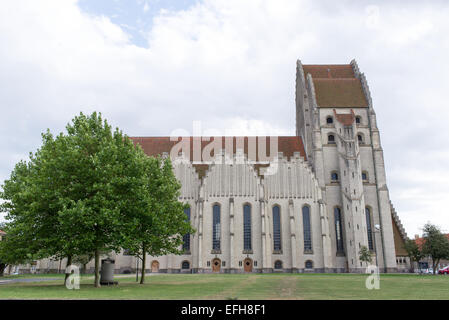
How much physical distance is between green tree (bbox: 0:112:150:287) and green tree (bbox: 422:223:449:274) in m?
49.0

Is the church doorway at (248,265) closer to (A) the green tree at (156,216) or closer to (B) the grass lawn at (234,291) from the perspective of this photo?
(A) the green tree at (156,216)

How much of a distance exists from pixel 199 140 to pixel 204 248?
902 inches

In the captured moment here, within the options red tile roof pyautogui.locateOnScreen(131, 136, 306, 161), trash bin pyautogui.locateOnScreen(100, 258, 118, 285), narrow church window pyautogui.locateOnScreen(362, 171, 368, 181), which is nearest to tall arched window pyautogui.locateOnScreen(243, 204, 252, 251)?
red tile roof pyautogui.locateOnScreen(131, 136, 306, 161)

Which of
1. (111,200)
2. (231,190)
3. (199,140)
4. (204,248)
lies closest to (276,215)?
(231,190)

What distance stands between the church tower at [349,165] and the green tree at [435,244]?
524 centimetres

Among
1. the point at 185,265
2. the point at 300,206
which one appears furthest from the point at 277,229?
the point at 185,265

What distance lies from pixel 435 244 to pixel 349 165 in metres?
17.9

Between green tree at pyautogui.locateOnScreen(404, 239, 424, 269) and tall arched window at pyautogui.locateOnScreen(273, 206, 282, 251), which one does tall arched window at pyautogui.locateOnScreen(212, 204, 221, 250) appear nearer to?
tall arched window at pyautogui.locateOnScreen(273, 206, 282, 251)

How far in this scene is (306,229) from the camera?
59531 mm

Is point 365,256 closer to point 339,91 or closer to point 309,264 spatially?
point 309,264

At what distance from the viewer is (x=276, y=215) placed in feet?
199

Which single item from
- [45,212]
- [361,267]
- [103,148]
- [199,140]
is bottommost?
[361,267]

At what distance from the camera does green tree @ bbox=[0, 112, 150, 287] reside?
79.8ft
